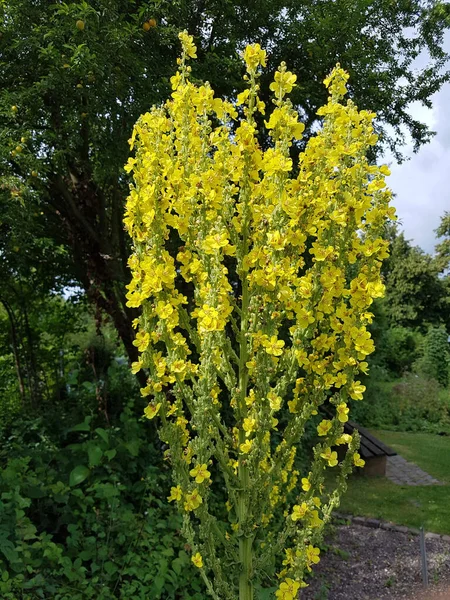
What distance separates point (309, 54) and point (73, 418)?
4142 mm

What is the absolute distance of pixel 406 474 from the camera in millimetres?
6793

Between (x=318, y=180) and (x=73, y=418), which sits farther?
(x=73, y=418)

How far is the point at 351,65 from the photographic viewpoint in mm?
4922

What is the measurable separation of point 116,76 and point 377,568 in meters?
4.17

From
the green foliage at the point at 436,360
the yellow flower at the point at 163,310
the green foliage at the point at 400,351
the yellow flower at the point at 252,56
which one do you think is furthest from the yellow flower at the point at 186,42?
the green foliage at the point at 400,351

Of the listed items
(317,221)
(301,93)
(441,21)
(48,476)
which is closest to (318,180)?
(317,221)

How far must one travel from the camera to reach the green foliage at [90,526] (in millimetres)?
2717

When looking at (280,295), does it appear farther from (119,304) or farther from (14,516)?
(119,304)

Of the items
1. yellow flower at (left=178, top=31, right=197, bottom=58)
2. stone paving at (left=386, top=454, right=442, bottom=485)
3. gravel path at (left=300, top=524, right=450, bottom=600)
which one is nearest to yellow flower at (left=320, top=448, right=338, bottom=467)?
yellow flower at (left=178, top=31, right=197, bottom=58)

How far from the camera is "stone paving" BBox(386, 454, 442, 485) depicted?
6480 millimetres

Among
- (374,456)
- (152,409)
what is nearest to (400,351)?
(374,456)

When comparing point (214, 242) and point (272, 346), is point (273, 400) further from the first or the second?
point (214, 242)

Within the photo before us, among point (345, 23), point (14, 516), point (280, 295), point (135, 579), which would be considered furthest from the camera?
point (345, 23)

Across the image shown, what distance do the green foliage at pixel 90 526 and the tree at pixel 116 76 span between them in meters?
1.51
